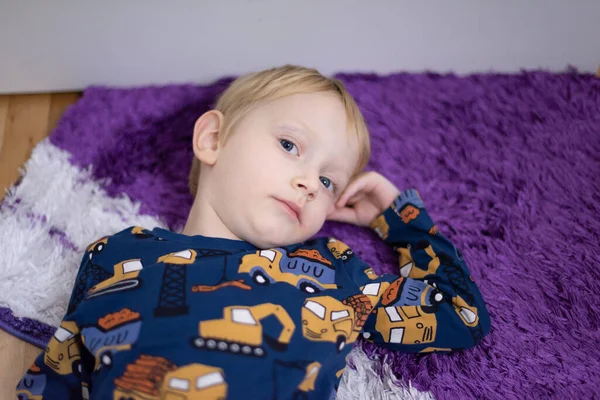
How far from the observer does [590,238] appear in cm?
115

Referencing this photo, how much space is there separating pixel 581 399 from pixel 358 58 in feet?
2.77

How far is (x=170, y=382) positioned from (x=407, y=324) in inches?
16.5

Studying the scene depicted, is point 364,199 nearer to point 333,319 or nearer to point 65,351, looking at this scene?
→ point 333,319

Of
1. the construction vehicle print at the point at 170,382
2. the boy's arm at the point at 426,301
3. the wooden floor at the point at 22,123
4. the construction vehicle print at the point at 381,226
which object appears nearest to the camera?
the construction vehicle print at the point at 170,382

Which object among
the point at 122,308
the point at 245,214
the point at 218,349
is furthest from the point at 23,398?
the point at 245,214

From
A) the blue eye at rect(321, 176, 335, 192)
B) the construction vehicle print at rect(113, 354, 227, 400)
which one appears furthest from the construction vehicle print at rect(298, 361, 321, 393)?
the blue eye at rect(321, 176, 335, 192)

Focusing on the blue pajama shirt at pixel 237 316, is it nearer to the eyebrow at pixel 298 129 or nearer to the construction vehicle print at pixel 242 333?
the construction vehicle print at pixel 242 333

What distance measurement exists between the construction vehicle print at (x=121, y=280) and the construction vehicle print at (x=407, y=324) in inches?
16.6

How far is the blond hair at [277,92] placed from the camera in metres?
1.03

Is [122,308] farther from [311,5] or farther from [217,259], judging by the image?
[311,5]

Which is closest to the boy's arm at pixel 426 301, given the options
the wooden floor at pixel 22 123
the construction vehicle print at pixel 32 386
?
the construction vehicle print at pixel 32 386

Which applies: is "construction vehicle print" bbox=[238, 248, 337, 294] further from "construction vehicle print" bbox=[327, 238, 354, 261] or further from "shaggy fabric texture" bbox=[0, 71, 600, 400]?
"shaggy fabric texture" bbox=[0, 71, 600, 400]

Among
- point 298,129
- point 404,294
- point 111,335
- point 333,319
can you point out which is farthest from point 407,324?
point 111,335

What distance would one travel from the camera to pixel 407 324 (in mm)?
978
